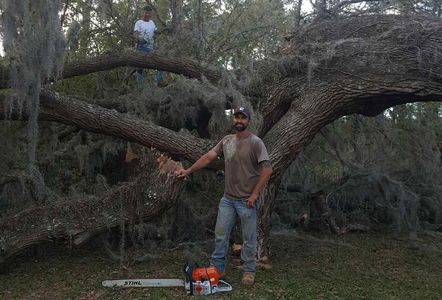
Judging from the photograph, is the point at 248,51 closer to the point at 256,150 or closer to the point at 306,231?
the point at 306,231

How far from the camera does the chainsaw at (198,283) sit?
4.33 metres

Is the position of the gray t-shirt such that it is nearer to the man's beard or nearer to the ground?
the man's beard

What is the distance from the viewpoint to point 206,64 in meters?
7.19

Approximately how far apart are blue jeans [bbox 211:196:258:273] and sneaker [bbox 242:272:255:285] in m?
0.04

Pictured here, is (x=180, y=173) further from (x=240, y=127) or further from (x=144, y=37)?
(x=144, y=37)

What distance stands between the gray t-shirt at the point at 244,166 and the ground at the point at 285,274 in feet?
2.99

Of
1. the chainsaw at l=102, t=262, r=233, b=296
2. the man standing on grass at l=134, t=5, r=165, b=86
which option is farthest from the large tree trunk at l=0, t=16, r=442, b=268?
the man standing on grass at l=134, t=5, r=165, b=86

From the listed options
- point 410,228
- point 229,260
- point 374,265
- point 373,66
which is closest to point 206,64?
point 373,66

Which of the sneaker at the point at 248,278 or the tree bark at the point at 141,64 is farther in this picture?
the tree bark at the point at 141,64

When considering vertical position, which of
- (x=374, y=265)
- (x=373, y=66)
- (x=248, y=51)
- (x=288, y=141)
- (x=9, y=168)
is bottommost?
(x=374, y=265)

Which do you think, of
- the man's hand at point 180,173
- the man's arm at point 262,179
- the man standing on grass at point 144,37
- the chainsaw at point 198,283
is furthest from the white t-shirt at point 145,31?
the chainsaw at point 198,283

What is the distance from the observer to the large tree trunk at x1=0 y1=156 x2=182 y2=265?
514cm

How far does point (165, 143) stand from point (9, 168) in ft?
6.72

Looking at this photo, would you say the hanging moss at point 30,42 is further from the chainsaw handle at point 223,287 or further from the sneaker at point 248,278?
the sneaker at point 248,278
